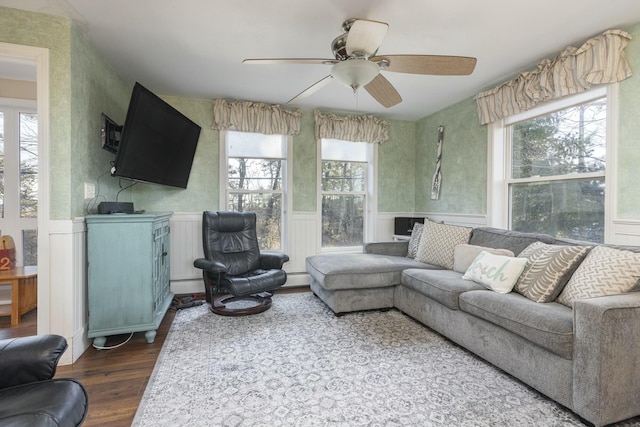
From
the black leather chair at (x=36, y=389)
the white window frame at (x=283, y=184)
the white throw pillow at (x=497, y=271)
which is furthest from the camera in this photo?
the white window frame at (x=283, y=184)

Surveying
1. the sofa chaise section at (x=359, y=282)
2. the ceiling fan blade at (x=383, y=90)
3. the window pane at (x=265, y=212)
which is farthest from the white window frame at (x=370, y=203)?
the ceiling fan blade at (x=383, y=90)

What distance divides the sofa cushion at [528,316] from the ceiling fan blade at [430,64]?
150 cm

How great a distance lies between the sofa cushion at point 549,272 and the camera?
1.92 metres

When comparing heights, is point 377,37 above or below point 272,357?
above

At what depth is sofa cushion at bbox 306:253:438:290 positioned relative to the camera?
290cm

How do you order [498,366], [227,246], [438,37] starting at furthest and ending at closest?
[227,246]
[438,37]
[498,366]

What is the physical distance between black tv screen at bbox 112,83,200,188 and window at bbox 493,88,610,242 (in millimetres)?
3361

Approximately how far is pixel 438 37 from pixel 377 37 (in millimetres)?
881

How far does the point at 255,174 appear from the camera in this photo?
13.2 feet

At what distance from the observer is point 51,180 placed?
207 centimetres

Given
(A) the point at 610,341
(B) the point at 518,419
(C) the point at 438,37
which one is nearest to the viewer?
(A) the point at 610,341

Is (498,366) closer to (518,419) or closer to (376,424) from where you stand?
(518,419)

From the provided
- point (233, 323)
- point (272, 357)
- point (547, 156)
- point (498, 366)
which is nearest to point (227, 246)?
point (233, 323)

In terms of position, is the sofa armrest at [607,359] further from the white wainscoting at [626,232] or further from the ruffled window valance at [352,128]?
the ruffled window valance at [352,128]
